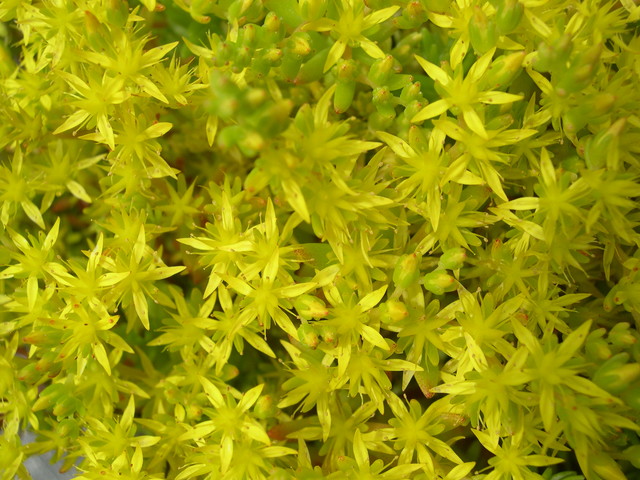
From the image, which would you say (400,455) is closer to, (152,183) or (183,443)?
(183,443)

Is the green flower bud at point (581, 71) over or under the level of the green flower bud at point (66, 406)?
over

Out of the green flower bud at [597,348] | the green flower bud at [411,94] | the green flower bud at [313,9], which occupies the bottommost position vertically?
the green flower bud at [597,348]

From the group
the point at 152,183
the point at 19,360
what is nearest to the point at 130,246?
the point at 152,183

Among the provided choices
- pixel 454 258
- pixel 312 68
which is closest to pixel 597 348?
pixel 454 258

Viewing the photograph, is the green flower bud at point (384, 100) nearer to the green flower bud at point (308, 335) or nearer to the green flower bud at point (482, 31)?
the green flower bud at point (482, 31)

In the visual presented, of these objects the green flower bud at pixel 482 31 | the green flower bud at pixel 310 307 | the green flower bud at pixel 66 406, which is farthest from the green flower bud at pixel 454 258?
the green flower bud at pixel 66 406

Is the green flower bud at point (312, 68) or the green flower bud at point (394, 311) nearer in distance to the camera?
the green flower bud at point (394, 311)

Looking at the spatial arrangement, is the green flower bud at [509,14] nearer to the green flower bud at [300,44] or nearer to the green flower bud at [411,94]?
the green flower bud at [411,94]
